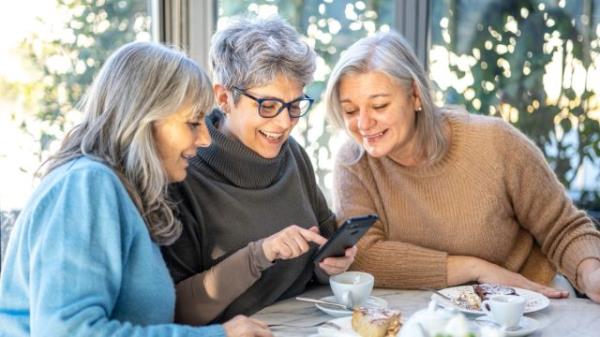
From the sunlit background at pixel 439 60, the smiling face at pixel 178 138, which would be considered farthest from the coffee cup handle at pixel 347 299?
the sunlit background at pixel 439 60

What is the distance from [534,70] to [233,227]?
161cm

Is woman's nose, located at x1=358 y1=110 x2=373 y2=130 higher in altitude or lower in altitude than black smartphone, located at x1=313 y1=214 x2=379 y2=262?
higher

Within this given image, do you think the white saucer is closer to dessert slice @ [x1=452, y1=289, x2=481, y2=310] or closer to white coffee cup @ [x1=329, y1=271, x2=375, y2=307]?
dessert slice @ [x1=452, y1=289, x2=481, y2=310]

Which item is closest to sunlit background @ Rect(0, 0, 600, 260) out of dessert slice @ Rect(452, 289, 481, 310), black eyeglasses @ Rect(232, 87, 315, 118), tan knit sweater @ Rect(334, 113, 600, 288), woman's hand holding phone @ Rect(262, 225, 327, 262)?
tan knit sweater @ Rect(334, 113, 600, 288)

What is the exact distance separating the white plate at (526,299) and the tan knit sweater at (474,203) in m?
0.19

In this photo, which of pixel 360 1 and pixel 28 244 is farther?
pixel 360 1

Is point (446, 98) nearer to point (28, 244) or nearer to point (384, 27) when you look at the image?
point (384, 27)

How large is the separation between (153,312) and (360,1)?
1.85 m

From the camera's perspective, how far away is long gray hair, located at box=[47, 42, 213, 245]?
141 centimetres

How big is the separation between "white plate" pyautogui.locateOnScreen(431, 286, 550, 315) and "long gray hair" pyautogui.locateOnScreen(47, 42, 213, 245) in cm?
66

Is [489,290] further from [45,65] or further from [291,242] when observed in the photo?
[45,65]

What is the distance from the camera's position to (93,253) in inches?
51.5

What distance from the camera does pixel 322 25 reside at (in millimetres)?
3029


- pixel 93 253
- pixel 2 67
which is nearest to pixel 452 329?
pixel 93 253
